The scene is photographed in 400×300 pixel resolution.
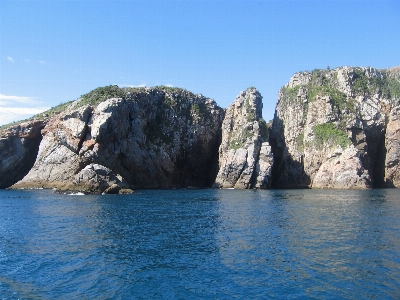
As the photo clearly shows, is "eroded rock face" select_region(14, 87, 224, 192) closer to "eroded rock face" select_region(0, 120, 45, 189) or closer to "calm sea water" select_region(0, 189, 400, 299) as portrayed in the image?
"eroded rock face" select_region(0, 120, 45, 189)

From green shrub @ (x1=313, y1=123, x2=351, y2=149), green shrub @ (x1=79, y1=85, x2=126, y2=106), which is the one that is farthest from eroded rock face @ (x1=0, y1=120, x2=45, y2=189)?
green shrub @ (x1=313, y1=123, x2=351, y2=149)

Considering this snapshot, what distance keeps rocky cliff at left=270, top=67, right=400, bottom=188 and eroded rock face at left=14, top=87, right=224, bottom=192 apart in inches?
1013

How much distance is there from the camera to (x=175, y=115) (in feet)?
404

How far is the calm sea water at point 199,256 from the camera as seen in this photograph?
19547 millimetres

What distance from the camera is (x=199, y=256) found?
86.2 ft

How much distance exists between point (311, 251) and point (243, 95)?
10479 cm

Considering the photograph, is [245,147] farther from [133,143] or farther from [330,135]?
[133,143]

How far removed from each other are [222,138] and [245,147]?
14235 mm

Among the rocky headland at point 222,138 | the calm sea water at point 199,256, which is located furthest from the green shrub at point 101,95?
the calm sea water at point 199,256

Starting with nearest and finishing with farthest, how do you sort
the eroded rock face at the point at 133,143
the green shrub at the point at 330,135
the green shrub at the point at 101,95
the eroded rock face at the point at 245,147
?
the eroded rock face at the point at 133,143 < the eroded rock face at the point at 245,147 < the green shrub at the point at 101,95 < the green shrub at the point at 330,135

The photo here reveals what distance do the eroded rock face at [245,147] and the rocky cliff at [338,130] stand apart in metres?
13.2

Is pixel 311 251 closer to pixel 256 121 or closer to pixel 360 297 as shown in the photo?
pixel 360 297

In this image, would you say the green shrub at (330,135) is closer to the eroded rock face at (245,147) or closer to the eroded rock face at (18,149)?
the eroded rock face at (245,147)

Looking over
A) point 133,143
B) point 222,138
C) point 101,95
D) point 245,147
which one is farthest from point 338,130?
point 101,95
